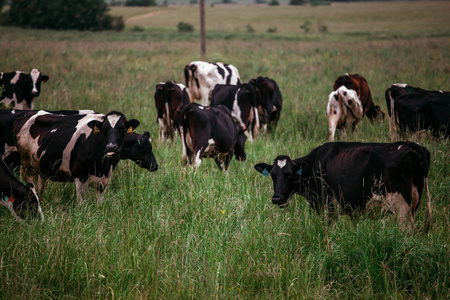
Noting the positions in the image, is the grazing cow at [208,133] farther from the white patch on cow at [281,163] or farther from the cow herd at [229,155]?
the white patch on cow at [281,163]

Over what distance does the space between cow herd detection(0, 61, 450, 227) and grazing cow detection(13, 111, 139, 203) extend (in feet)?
0.05

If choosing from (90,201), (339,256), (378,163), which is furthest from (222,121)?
(339,256)

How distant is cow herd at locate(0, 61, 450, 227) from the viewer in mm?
5312

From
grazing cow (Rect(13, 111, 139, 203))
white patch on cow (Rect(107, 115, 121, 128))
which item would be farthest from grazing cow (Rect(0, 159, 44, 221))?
white patch on cow (Rect(107, 115, 121, 128))

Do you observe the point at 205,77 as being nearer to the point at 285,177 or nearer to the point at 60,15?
the point at 285,177

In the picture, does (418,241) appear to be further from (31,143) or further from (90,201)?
(31,143)

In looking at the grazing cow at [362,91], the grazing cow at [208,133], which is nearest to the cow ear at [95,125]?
the grazing cow at [208,133]

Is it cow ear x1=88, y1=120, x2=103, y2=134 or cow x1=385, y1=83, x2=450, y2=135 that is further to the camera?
cow x1=385, y1=83, x2=450, y2=135

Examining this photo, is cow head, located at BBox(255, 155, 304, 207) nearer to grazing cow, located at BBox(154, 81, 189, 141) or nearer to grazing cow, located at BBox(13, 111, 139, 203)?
grazing cow, located at BBox(13, 111, 139, 203)

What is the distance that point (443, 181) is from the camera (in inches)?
271

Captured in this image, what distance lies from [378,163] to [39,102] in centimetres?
982

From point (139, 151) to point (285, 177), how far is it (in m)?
2.53

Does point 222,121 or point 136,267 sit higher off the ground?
point 222,121

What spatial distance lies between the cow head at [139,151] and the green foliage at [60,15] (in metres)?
49.1
